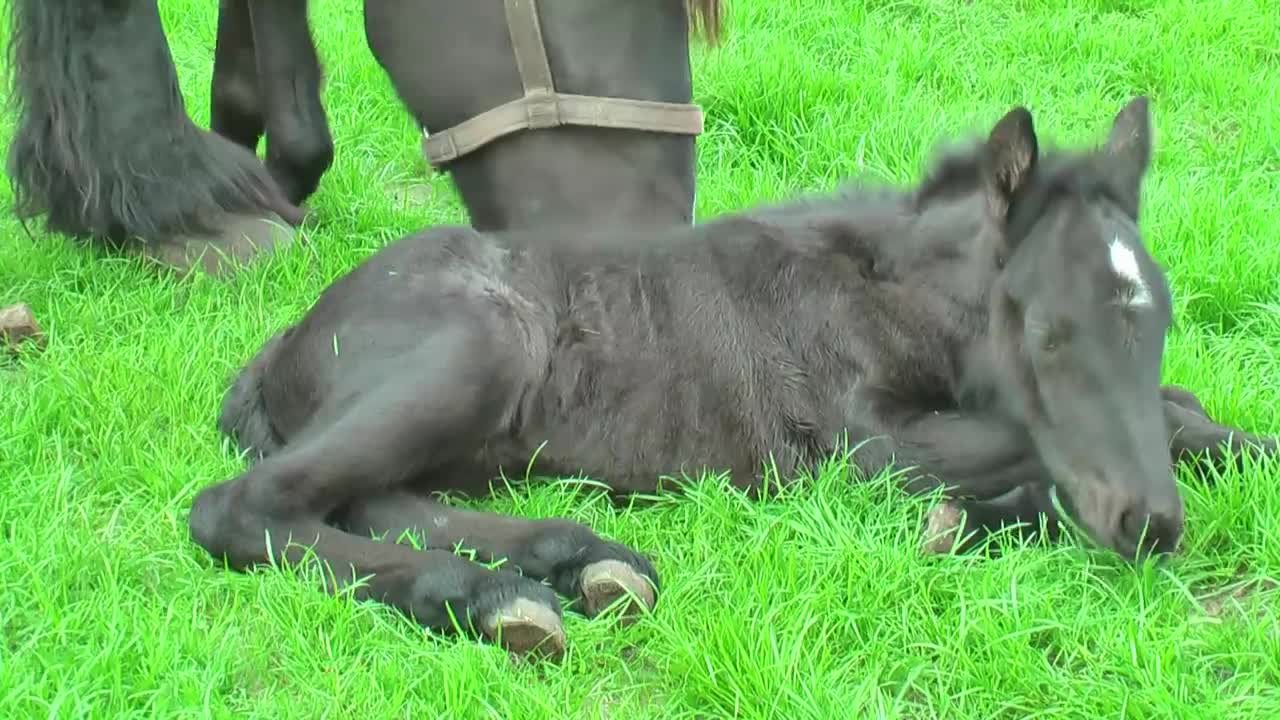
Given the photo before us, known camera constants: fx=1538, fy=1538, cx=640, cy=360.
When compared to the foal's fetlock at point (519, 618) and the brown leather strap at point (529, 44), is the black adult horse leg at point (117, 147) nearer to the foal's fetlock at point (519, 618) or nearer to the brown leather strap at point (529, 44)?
the brown leather strap at point (529, 44)

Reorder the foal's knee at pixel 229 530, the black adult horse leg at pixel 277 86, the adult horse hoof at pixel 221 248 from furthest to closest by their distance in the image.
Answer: the black adult horse leg at pixel 277 86 → the adult horse hoof at pixel 221 248 → the foal's knee at pixel 229 530

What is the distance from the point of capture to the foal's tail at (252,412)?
353 centimetres

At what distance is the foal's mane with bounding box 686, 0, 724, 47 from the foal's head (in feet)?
3.67

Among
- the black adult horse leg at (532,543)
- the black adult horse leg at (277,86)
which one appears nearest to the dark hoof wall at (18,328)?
the black adult horse leg at (277,86)

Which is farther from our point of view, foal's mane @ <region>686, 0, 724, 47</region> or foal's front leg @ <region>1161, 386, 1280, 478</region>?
foal's mane @ <region>686, 0, 724, 47</region>

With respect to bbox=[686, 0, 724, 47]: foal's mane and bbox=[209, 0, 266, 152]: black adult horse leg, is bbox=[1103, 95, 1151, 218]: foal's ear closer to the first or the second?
bbox=[686, 0, 724, 47]: foal's mane


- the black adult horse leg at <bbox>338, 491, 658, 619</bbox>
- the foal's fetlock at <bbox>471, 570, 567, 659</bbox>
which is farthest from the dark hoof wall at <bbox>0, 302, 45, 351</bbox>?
the foal's fetlock at <bbox>471, 570, 567, 659</bbox>

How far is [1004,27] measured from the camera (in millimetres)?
6699

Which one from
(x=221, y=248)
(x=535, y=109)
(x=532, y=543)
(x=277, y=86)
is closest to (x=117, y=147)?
(x=221, y=248)

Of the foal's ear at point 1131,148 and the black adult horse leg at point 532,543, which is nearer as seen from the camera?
the black adult horse leg at point 532,543

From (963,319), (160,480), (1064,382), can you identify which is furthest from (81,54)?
(1064,382)

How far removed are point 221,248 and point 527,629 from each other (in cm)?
226

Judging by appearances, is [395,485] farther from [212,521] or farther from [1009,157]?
[1009,157]

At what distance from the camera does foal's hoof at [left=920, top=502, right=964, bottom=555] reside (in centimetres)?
316
